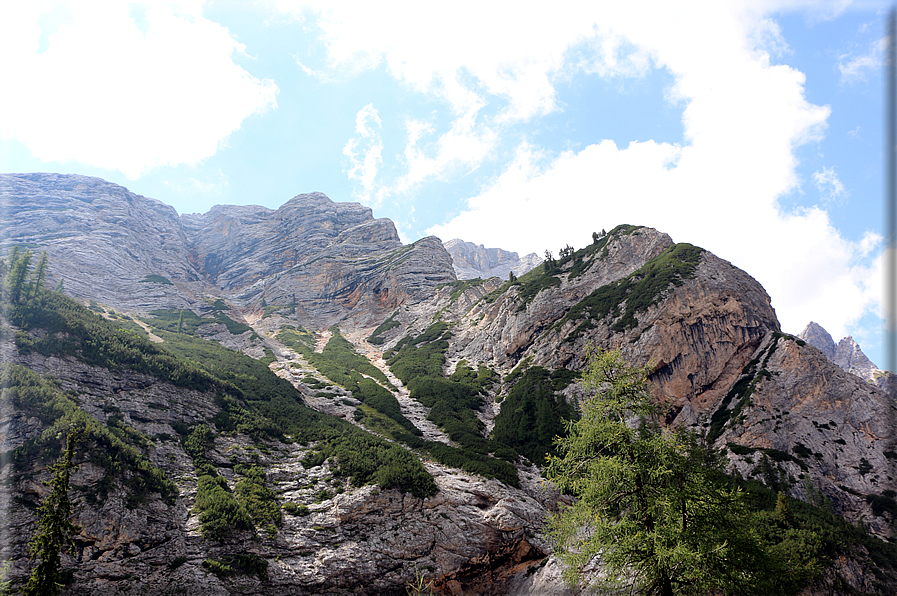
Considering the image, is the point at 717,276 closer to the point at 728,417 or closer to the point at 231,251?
the point at 728,417

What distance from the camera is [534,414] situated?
192ft

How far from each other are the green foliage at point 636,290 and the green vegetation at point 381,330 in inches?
2110

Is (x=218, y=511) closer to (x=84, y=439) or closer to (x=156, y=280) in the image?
(x=84, y=439)

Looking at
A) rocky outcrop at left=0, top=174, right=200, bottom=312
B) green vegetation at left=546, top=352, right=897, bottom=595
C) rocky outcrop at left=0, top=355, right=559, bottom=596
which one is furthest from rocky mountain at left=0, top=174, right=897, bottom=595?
rocky outcrop at left=0, top=174, right=200, bottom=312

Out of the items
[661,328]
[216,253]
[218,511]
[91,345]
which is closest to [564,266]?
[661,328]

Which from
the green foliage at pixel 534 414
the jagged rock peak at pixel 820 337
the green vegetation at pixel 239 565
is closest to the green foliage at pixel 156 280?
the green foliage at pixel 534 414

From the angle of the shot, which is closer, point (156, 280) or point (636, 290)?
point (636, 290)

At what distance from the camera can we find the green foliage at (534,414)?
52906mm

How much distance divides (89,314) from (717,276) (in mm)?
97860

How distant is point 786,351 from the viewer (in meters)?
56.6

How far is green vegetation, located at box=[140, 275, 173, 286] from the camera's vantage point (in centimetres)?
12184

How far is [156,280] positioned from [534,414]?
124520 millimetres

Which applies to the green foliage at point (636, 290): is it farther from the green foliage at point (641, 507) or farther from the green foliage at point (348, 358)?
the green foliage at point (641, 507)

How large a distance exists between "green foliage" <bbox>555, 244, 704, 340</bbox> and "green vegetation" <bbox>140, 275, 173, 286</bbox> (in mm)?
120141
